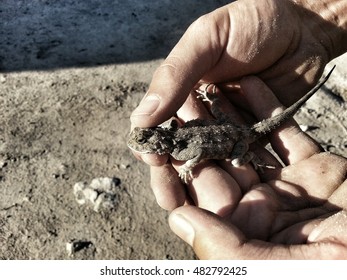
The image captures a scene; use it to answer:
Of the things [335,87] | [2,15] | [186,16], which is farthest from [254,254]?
[2,15]

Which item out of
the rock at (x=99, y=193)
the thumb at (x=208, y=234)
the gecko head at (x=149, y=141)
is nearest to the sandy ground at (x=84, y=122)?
the rock at (x=99, y=193)

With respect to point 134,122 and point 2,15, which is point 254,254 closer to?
point 134,122

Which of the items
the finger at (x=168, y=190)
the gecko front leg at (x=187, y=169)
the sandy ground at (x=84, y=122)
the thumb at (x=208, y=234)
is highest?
the thumb at (x=208, y=234)

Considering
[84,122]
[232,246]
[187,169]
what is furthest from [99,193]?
[232,246]

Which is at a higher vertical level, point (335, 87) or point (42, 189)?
point (335, 87)

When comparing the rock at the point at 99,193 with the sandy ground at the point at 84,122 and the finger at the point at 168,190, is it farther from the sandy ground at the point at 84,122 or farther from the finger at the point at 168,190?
the finger at the point at 168,190

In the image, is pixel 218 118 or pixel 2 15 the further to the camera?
pixel 2 15

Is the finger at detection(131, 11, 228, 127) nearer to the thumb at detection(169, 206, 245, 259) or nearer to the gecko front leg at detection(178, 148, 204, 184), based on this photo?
the gecko front leg at detection(178, 148, 204, 184)

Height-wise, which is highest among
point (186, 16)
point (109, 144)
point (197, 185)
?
point (197, 185)
